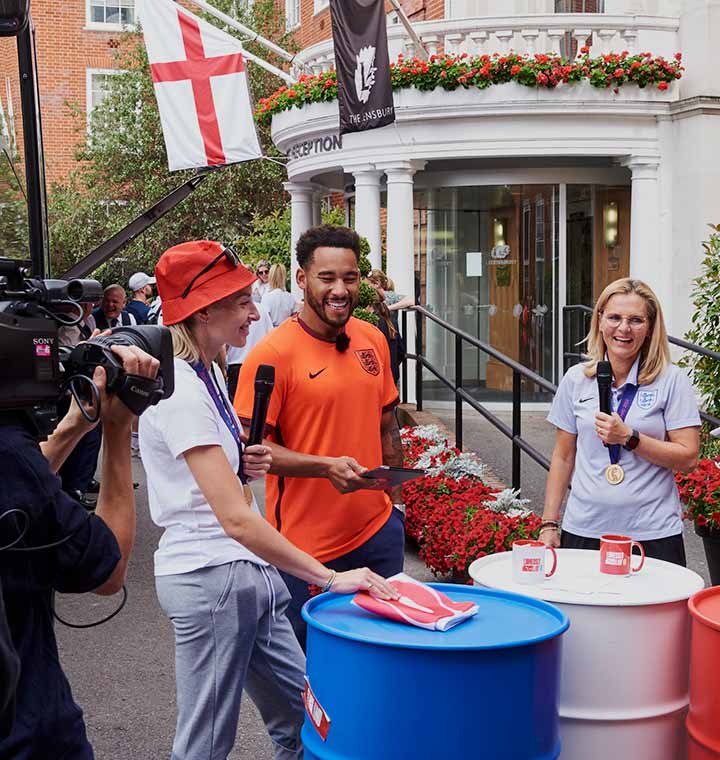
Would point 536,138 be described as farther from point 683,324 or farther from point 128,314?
point 128,314

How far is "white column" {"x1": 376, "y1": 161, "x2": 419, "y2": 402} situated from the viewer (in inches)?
565

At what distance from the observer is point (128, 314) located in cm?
1249

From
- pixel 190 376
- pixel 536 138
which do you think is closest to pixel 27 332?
pixel 190 376

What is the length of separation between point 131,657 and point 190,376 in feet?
10.6

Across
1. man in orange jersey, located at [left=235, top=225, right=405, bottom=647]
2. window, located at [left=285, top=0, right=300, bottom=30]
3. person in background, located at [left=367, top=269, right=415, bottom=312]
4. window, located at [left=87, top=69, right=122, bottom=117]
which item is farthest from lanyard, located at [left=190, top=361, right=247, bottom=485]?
window, located at [left=87, top=69, right=122, bottom=117]

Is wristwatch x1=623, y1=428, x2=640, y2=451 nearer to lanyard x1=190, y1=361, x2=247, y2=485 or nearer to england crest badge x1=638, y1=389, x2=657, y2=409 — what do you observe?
england crest badge x1=638, y1=389, x2=657, y2=409

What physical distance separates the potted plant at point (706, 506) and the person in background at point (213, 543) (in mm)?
3495

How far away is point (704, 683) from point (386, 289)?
8.16 meters

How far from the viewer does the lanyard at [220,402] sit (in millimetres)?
3166

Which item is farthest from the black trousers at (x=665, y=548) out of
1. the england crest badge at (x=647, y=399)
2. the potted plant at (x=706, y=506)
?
the potted plant at (x=706, y=506)

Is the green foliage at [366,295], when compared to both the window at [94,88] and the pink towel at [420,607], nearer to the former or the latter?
the pink towel at [420,607]

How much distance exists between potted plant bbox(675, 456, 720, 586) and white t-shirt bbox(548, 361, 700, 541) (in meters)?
2.01

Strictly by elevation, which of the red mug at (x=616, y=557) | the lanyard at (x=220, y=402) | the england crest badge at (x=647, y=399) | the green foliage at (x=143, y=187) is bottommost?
the red mug at (x=616, y=557)

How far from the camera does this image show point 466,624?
8.84 ft
